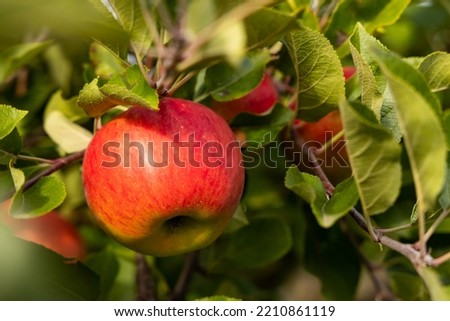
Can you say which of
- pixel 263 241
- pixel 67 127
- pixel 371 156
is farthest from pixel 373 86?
pixel 263 241

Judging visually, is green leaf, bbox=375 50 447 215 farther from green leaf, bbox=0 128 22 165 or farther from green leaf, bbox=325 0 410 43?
green leaf, bbox=0 128 22 165

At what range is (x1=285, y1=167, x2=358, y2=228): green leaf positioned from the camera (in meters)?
0.96

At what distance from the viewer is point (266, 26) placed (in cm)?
98

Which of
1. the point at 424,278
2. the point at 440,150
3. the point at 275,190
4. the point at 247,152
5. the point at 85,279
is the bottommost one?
the point at 275,190

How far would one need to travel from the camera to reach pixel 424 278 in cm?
102

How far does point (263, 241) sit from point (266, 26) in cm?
94

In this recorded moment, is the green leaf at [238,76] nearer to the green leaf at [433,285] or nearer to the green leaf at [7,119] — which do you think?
the green leaf at [7,119]

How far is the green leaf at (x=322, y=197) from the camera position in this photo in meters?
0.96

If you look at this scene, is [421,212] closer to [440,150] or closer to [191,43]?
[440,150]

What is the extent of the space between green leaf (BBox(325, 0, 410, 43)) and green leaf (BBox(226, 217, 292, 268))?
57cm

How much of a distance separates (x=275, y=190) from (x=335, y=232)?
10.4 inches

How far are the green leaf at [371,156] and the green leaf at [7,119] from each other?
1.89 ft

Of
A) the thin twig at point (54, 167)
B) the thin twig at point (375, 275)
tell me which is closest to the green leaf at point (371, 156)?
the thin twig at point (54, 167)
